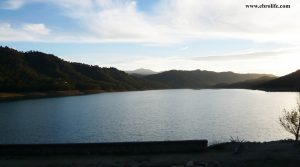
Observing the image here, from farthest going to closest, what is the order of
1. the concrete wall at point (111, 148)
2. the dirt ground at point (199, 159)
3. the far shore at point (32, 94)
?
the far shore at point (32, 94)
the concrete wall at point (111, 148)
the dirt ground at point (199, 159)

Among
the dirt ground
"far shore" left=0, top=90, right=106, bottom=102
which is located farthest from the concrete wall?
"far shore" left=0, top=90, right=106, bottom=102

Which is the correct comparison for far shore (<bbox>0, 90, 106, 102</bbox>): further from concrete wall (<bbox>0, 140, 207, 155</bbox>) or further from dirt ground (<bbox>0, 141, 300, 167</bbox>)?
dirt ground (<bbox>0, 141, 300, 167</bbox>)

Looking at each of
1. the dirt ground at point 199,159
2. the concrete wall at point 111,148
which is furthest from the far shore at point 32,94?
the dirt ground at point 199,159

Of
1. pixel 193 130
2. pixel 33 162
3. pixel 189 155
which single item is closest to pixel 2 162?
pixel 33 162

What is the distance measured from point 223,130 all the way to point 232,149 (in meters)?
29.7

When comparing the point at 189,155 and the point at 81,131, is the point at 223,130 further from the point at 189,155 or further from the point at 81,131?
the point at 189,155

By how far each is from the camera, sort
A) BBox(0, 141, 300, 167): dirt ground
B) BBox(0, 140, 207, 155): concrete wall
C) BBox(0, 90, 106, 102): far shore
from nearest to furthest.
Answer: BBox(0, 141, 300, 167): dirt ground < BBox(0, 140, 207, 155): concrete wall < BBox(0, 90, 106, 102): far shore

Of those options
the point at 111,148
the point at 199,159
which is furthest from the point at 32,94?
the point at 199,159

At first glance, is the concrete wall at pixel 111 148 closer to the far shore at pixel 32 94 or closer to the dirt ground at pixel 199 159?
the dirt ground at pixel 199 159

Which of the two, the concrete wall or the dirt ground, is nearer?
the dirt ground

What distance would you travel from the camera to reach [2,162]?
20.9 metres

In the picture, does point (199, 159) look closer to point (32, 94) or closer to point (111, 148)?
point (111, 148)

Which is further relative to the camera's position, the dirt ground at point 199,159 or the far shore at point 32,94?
the far shore at point 32,94

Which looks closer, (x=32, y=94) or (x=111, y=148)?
(x=111, y=148)
